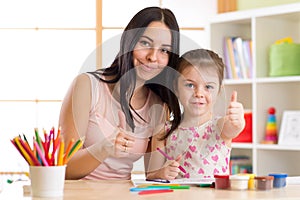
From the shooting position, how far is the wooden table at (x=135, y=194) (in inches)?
54.3

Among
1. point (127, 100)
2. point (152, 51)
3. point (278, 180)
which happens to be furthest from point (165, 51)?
point (278, 180)

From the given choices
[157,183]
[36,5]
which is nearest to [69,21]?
[36,5]

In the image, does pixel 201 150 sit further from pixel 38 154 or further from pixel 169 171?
pixel 38 154

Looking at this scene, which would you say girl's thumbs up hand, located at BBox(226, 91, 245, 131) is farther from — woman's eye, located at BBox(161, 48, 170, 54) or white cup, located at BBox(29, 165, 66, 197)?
white cup, located at BBox(29, 165, 66, 197)

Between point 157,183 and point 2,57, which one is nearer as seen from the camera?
point 157,183

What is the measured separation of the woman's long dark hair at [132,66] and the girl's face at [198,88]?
35 millimetres

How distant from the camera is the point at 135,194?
1428mm

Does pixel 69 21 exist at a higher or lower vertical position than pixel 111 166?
higher

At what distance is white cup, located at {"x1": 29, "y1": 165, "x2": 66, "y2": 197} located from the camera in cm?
141

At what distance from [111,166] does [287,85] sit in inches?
81.9

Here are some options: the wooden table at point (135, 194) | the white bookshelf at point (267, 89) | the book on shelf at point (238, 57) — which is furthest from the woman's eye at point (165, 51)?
the book on shelf at point (238, 57)

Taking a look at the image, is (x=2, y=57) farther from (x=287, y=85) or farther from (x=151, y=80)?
(x=151, y=80)

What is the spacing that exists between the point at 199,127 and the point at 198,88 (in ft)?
0.53

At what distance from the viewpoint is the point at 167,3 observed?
425 centimetres
